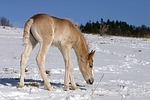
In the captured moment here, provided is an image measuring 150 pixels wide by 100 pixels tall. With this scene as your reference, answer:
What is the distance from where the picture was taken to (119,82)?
8.86 metres

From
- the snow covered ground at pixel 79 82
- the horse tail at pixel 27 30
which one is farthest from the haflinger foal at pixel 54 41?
the snow covered ground at pixel 79 82

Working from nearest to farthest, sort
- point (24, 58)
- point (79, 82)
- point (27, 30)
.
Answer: point (27, 30), point (24, 58), point (79, 82)

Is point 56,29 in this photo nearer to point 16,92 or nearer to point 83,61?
point 83,61

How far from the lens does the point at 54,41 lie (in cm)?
747

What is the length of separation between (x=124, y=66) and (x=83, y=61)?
5.02 m

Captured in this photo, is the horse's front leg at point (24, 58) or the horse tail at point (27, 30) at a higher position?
the horse tail at point (27, 30)

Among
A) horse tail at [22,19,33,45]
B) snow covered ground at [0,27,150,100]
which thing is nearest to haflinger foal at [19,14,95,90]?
horse tail at [22,19,33,45]

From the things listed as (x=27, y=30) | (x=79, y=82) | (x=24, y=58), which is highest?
(x=27, y=30)

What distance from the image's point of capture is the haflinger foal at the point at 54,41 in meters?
7.11

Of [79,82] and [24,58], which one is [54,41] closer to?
[24,58]

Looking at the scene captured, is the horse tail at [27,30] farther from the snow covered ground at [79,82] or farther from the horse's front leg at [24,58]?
the snow covered ground at [79,82]

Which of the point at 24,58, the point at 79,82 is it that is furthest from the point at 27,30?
the point at 79,82

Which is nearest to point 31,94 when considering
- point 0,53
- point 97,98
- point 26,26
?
point 97,98

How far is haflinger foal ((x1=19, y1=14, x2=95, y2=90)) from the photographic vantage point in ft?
23.3
